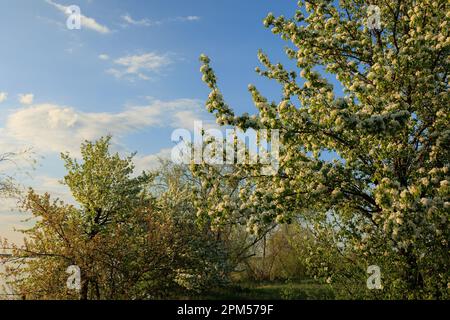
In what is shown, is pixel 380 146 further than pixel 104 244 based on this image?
No

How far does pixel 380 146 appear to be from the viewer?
34.7 ft

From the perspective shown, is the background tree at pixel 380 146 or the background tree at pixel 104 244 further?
the background tree at pixel 104 244

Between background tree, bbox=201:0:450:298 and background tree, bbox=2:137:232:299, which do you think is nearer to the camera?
background tree, bbox=201:0:450:298

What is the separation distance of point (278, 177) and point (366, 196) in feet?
7.97

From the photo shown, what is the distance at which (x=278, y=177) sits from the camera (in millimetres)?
11242

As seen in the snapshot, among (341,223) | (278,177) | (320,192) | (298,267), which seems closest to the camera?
(320,192)

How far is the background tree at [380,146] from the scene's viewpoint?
953 centimetres

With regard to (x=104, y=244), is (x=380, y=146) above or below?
above

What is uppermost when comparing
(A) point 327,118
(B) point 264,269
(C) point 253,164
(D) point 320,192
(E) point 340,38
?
(E) point 340,38

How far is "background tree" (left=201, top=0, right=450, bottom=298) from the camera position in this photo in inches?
375

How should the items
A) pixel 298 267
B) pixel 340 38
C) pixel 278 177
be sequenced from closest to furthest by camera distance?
pixel 278 177, pixel 340 38, pixel 298 267
